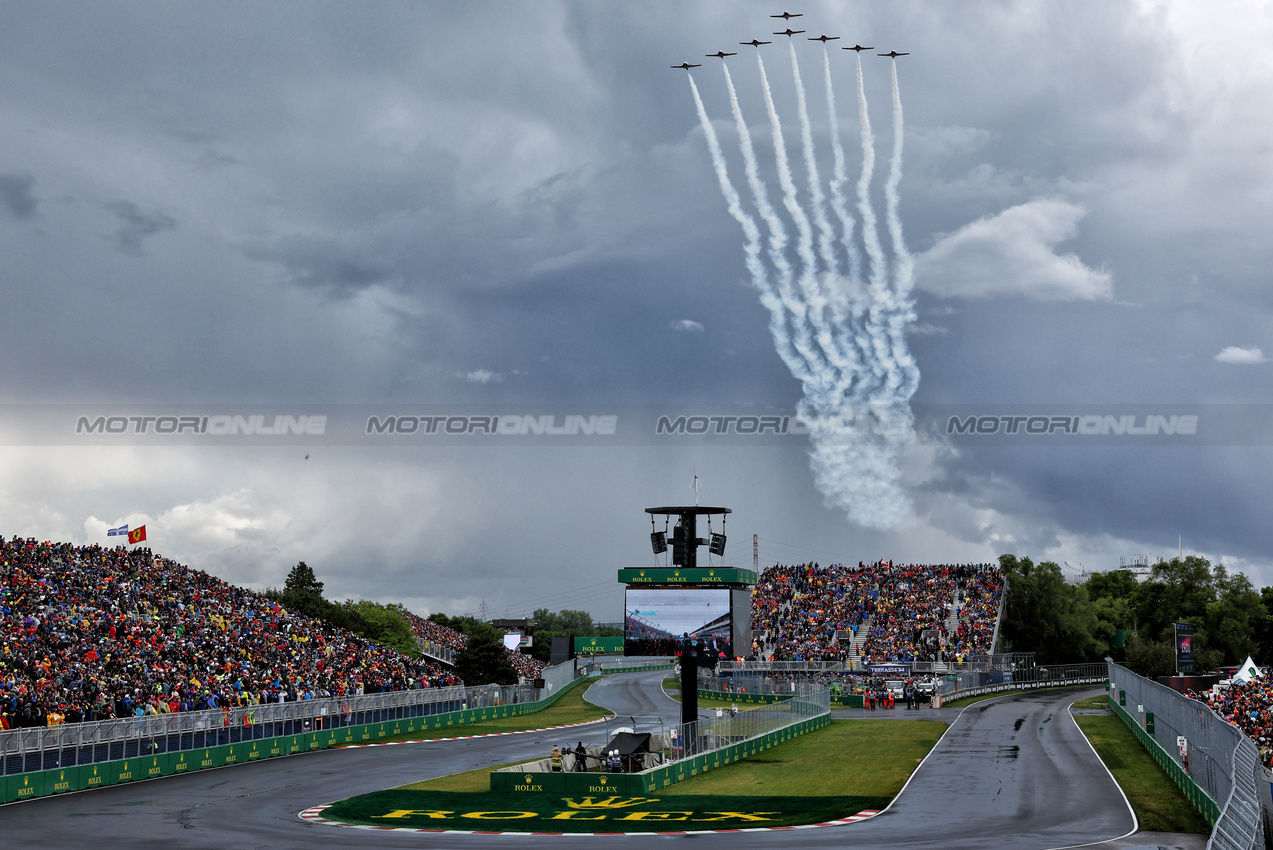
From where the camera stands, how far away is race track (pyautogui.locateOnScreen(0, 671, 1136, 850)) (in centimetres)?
2450

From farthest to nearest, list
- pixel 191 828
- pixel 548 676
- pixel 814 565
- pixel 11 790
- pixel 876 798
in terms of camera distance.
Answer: pixel 814 565 < pixel 548 676 < pixel 876 798 < pixel 11 790 < pixel 191 828

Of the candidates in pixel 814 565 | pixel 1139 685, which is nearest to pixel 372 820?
pixel 1139 685

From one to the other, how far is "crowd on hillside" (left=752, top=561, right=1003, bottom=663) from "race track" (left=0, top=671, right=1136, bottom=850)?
1407 inches

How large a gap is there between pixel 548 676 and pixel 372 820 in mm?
52109

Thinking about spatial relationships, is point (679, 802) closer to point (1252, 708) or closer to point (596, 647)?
point (1252, 708)

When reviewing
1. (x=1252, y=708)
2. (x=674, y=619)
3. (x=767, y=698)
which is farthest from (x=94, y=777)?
(x=767, y=698)

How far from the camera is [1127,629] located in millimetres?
113188

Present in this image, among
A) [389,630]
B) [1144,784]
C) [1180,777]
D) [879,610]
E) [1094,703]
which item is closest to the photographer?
[1180,777]

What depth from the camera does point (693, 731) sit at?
37969mm

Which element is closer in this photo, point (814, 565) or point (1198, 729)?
point (1198, 729)

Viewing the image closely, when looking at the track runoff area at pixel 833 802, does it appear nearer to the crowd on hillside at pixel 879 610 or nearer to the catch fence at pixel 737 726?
the catch fence at pixel 737 726

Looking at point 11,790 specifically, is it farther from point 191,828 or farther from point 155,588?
point 155,588

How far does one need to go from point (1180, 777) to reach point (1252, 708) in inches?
189

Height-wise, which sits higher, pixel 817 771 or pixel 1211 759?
pixel 1211 759
